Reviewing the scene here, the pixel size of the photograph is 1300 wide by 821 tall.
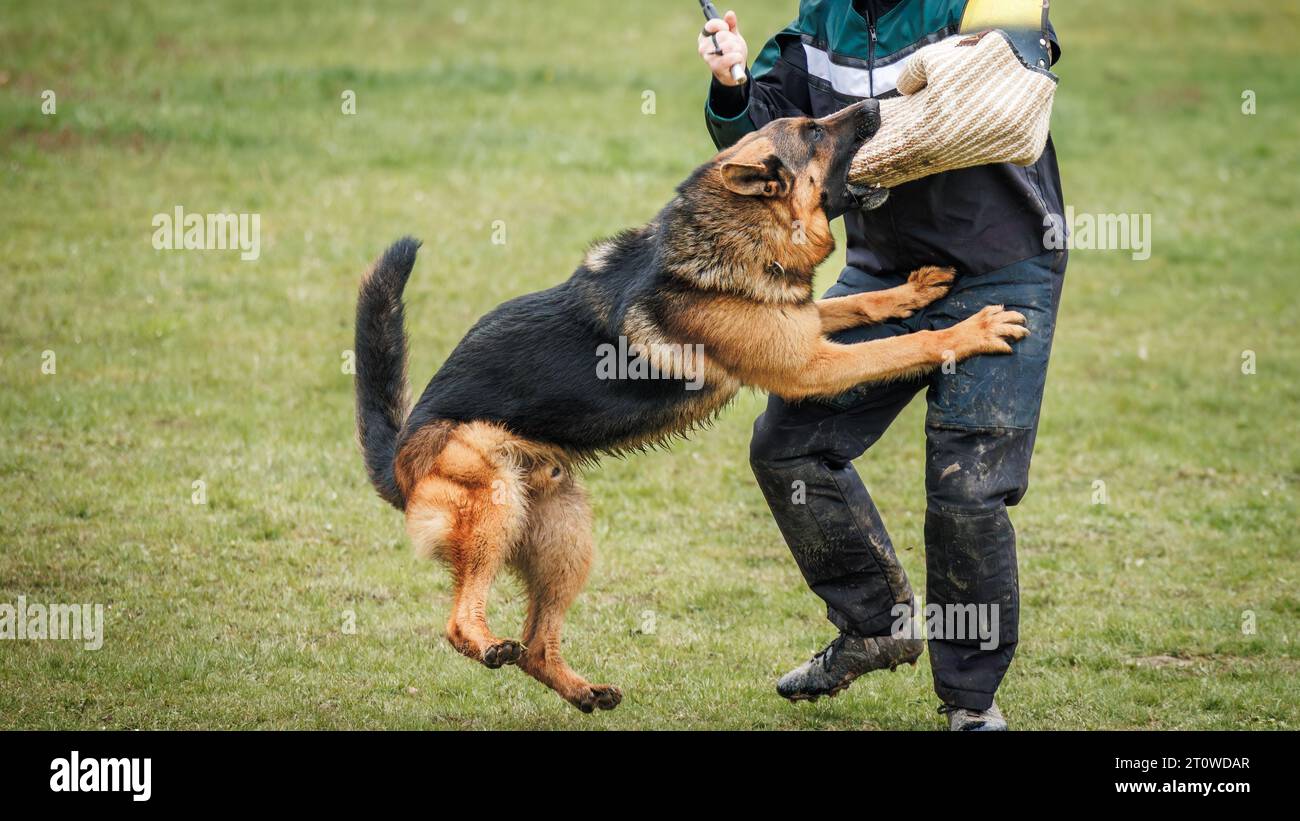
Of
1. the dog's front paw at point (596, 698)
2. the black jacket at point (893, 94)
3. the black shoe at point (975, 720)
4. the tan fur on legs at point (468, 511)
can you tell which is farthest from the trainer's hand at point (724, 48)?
the black shoe at point (975, 720)

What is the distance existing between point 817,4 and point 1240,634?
340 cm

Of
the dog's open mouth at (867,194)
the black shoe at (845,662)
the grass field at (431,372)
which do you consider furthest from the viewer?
the grass field at (431,372)

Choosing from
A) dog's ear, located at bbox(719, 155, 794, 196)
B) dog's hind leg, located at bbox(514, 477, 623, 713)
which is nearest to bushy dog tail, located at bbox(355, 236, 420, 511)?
dog's hind leg, located at bbox(514, 477, 623, 713)

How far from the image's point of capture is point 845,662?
5359 mm

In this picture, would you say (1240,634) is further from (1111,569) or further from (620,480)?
(620,480)

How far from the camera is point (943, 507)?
482 cm

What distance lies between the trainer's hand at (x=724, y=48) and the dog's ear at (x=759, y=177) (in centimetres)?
36

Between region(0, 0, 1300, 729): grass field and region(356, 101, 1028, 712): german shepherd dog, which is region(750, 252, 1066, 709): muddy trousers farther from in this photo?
region(0, 0, 1300, 729): grass field

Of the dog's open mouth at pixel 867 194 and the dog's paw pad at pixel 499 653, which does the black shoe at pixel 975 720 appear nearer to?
the dog's paw pad at pixel 499 653

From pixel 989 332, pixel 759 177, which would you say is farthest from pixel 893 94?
pixel 989 332

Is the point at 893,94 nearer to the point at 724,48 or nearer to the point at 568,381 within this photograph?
the point at 724,48

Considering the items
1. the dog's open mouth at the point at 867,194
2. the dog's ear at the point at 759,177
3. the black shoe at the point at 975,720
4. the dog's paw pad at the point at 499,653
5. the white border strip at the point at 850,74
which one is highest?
the white border strip at the point at 850,74

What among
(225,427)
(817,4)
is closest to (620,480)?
(225,427)

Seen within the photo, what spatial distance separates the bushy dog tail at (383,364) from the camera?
5.42 metres
